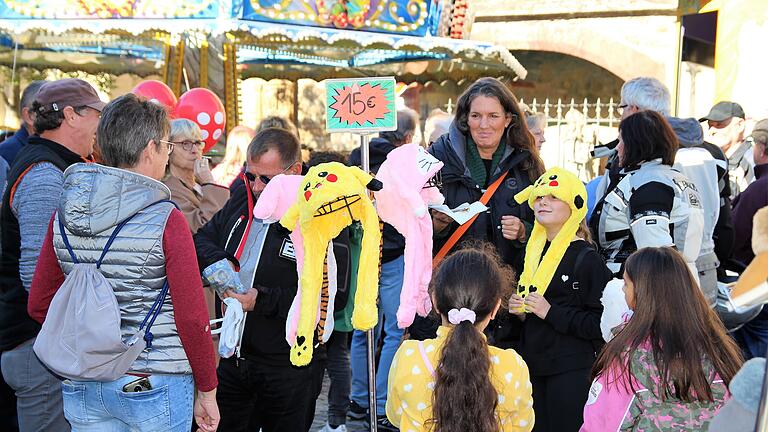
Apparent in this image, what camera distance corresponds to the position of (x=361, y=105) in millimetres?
3809

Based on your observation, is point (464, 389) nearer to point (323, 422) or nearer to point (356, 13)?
point (323, 422)

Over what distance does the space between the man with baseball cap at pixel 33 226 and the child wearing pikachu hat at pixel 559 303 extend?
79.0 inches

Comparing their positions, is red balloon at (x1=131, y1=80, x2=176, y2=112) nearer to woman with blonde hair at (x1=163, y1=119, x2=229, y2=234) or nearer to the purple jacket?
woman with blonde hair at (x1=163, y1=119, x2=229, y2=234)

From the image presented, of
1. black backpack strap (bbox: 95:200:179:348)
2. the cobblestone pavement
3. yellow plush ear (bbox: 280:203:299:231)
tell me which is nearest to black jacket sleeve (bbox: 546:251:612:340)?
yellow plush ear (bbox: 280:203:299:231)

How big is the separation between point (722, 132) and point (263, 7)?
5.90 m

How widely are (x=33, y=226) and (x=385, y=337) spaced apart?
9.00ft

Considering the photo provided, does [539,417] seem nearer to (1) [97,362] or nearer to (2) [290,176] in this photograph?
(2) [290,176]

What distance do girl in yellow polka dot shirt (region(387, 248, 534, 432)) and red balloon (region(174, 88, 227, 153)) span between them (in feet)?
16.6

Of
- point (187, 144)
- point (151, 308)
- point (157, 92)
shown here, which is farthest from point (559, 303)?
point (157, 92)

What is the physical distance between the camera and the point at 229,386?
3.74 metres

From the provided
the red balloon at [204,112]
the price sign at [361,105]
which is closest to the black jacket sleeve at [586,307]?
the price sign at [361,105]

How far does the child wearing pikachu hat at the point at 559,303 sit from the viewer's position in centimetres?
371

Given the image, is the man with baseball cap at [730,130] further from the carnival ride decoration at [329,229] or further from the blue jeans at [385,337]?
the carnival ride decoration at [329,229]

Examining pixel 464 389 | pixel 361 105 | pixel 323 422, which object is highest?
pixel 361 105
